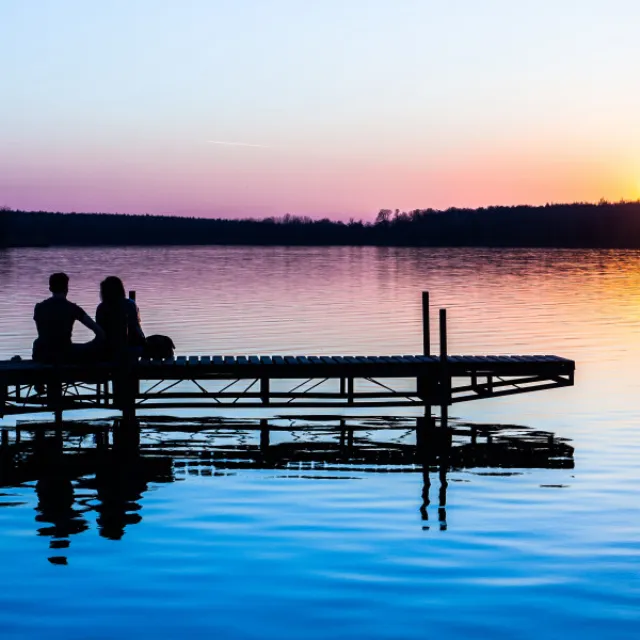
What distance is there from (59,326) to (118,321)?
93 cm

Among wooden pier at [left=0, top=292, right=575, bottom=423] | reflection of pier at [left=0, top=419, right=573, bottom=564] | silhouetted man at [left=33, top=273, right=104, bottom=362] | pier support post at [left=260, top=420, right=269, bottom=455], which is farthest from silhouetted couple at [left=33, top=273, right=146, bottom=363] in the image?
pier support post at [left=260, top=420, right=269, bottom=455]

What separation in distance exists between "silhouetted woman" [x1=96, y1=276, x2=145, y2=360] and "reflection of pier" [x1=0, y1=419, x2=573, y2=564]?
1523mm

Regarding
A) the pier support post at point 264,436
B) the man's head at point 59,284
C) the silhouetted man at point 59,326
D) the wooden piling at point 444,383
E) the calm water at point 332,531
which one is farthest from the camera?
the wooden piling at point 444,383

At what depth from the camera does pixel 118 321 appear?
1656 centimetres

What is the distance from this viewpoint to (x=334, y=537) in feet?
35.6

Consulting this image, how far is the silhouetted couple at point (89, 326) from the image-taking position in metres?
15.8

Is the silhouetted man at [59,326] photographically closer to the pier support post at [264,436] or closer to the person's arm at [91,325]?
→ the person's arm at [91,325]

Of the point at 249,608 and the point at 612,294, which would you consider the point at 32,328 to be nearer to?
the point at 249,608

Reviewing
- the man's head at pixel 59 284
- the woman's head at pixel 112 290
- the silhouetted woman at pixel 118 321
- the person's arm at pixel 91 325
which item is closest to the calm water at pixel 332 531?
the silhouetted woman at pixel 118 321

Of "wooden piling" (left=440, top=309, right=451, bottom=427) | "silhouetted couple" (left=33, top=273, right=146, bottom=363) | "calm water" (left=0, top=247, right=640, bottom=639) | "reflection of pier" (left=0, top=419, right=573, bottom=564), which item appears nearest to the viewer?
"calm water" (left=0, top=247, right=640, bottom=639)

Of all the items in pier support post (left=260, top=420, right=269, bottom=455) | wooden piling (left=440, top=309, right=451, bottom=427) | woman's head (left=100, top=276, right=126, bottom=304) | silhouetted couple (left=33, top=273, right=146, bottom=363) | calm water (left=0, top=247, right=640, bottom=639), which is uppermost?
woman's head (left=100, top=276, right=126, bottom=304)

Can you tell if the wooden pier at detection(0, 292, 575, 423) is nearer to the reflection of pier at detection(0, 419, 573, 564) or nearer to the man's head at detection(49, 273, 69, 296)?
the reflection of pier at detection(0, 419, 573, 564)

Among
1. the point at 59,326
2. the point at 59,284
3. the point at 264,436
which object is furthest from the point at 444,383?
the point at 59,284

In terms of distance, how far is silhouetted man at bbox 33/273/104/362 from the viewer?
1562cm
